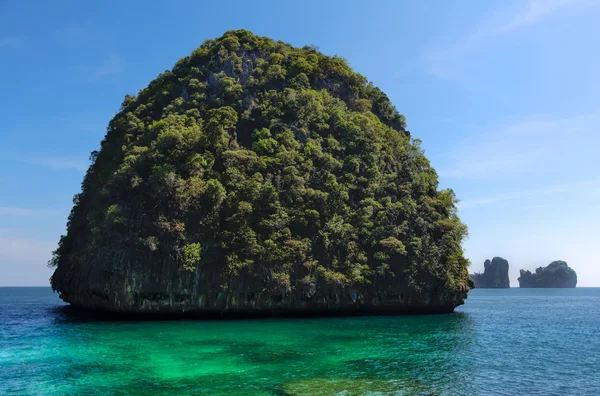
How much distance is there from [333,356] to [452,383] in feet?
20.5

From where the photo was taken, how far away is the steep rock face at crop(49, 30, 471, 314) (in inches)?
1430

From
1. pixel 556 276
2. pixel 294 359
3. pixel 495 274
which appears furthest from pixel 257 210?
pixel 556 276

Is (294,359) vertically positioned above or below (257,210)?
below

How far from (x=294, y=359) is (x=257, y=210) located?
2096 centimetres

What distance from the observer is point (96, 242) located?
37.9 meters

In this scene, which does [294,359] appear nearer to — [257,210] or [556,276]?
[257,210]

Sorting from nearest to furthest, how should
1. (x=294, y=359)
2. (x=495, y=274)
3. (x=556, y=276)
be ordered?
(x=294, y=359) < (x=556, y=276) < (x=495, y=274)

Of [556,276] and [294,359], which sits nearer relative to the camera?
[294,359]

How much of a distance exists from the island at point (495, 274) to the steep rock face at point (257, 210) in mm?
129600

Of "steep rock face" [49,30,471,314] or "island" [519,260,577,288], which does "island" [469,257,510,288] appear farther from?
"steep rock face" [49,30,471,314]

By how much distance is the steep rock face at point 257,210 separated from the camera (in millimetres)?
36312

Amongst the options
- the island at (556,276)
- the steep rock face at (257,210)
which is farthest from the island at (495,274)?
the steep rock face at (257,210)

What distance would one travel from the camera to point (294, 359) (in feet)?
63.8

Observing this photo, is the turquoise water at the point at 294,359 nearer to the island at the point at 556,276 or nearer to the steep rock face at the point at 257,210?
the steep rock face at the point at 257,210
